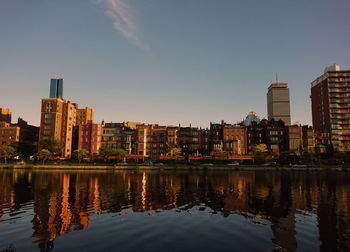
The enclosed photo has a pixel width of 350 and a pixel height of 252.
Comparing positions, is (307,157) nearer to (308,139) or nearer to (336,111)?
(308,139)

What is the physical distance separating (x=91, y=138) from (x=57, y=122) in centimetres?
2404

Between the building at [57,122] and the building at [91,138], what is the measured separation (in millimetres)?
10733

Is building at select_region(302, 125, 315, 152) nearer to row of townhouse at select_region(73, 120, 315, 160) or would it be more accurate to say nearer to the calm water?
row of townhouse at select_region(73, 120, 315, 160)

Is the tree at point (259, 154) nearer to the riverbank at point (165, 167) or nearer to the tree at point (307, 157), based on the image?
the riverbank at point (165, 167)

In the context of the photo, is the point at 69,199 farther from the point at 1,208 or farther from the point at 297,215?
the point at 297,215

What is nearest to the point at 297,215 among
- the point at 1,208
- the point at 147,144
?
the point at 1,208

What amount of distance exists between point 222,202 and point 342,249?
19140 mm

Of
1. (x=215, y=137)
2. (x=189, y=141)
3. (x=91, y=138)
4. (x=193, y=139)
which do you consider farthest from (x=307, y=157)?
(x=91, y=138)

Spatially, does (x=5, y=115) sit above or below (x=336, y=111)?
below

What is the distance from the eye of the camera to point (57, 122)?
157125 mm

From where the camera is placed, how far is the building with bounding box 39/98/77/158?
15600cm

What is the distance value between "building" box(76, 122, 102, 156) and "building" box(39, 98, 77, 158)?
10.7 meters

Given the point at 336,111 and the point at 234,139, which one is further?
the point at 336,111

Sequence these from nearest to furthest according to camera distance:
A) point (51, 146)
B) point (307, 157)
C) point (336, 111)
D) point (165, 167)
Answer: point (165, 167) < point (307, 157) < point (51, 146) < point (336, 111)
